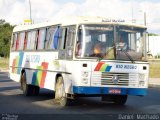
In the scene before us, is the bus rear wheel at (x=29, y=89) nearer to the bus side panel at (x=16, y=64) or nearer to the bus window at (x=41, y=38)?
the bus side panel at (x=16, y=64)

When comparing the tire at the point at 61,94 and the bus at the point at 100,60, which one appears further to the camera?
the tire at the point at 61,94

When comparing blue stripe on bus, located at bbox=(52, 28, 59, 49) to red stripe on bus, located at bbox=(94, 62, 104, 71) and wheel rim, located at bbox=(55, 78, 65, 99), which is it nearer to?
wheel rim, located at bbox=(55, 78, 65, 99)

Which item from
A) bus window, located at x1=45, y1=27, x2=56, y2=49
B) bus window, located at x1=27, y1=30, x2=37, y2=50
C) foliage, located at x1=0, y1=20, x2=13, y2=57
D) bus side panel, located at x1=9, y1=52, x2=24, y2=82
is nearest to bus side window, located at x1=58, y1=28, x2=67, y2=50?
bus window, located at x1=45, y1=27, x2=56, y2=49

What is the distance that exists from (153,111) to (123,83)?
4.42 feet

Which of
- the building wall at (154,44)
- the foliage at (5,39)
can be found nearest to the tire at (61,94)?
the building wall at (154,44)

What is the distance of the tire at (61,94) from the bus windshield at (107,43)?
58.1 inches

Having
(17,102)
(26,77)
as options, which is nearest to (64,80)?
(17,102)

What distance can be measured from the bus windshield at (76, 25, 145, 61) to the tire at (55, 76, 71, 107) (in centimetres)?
148

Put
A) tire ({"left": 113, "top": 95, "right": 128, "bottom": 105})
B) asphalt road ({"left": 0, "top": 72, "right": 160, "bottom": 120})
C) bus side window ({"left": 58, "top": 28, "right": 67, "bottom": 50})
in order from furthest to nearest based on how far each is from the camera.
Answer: tire ({"left": 113, "top": 95, "right": 128, "bottom": 105}), bus side window ({"left": 58, "top": 28, "right": 67, "bottom": 50}), asphalt road ({"left": 0, "top": 72, "right": 160, "bottom": 120})

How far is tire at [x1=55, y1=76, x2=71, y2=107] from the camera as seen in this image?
1627 centimetres

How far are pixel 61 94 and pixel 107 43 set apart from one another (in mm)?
2292

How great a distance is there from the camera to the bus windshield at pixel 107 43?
1550cm

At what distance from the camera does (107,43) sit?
15.7 metres

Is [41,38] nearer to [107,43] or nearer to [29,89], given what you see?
[29,89]
